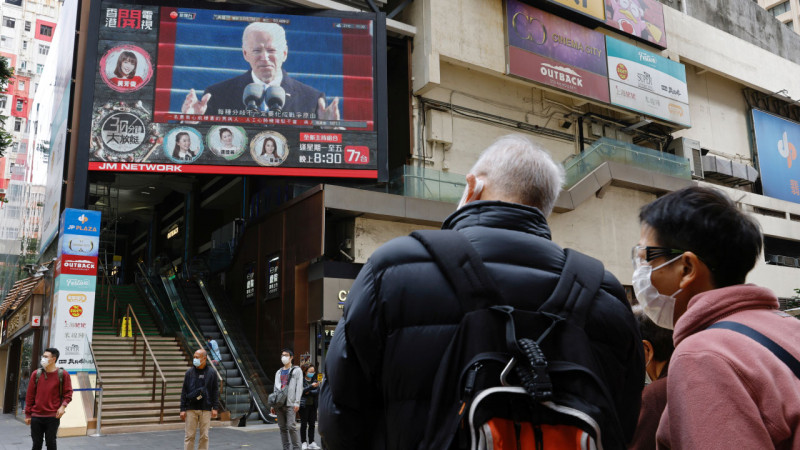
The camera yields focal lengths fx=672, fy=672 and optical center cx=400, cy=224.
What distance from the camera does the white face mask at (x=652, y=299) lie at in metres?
2.16

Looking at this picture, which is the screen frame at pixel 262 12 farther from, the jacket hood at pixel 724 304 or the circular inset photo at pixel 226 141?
the jacket hood at pixel 724 304

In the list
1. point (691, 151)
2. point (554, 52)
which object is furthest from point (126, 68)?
point (691, 151)

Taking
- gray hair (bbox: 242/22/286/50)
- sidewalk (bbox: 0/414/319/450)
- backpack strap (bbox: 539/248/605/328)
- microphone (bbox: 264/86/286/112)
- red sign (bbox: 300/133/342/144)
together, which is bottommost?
sidewalk (bbox: 0/414/319/450)

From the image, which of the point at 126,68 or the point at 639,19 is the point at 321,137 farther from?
the point at 639,19

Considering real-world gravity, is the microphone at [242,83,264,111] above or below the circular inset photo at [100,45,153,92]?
below

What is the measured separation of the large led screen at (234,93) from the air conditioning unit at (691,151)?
1426cm

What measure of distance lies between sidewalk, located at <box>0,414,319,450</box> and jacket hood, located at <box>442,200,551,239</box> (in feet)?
34.2

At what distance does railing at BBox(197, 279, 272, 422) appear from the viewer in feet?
52.3

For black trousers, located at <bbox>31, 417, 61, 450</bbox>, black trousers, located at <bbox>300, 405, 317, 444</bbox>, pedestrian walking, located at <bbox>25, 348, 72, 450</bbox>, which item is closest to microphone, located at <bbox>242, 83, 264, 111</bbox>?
black trousers, located at <bbox>300, 405, 317, 444</bbox>

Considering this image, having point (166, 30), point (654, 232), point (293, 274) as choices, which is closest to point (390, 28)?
point (166, 30)

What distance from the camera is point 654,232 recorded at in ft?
6.86

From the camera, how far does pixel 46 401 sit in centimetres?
823

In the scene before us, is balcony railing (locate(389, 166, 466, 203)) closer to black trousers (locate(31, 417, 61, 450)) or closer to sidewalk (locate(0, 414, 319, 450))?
sidewalk (locate(0, 414, 319, 450))

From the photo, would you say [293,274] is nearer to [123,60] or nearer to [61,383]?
[123,60]
